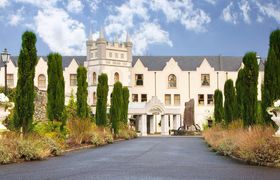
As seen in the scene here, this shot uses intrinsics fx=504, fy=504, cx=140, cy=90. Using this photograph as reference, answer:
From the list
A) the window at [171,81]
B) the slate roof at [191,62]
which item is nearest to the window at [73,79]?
the slate roof at [191,62]

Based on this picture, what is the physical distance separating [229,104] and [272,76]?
627 inches

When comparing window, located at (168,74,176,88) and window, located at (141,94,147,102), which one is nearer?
window, located at (141,94,147,102)

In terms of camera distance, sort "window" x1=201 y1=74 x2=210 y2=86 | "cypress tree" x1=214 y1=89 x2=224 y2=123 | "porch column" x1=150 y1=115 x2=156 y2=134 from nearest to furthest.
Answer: "cypress tree" x1=214 y1=89 x2=224 y2=123 → "porch column" x1=150 y1=115 x2=156 y2=134 → "window" x1=201 y1=74 x2=210 y2=86

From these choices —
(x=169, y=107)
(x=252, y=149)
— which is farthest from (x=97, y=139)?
(x=169, y=107)

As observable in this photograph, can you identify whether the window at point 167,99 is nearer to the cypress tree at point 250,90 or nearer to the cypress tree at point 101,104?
the cypress tree at point 101,104

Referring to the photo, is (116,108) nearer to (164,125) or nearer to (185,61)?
(164,125)

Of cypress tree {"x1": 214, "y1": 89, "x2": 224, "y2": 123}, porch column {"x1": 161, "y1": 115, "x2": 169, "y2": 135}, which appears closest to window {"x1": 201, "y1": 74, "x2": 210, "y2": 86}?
porch column {"x1": 161, "y1": 115, "x2": 169, "y2": 135}

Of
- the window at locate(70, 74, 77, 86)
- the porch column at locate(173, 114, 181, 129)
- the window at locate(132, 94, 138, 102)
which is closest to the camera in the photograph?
the porch column at locate(173, 114, 181, 129)

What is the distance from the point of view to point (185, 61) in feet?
232

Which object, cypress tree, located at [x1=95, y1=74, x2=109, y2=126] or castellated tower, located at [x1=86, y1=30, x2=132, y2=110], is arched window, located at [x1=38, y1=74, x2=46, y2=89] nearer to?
castellated tower, located at [x1=86, y1=30, x2=132, y2=110]

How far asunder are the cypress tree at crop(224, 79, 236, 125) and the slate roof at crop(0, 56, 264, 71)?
101 feet

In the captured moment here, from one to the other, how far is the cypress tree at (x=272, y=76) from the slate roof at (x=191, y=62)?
47280mm

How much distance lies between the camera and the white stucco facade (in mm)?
64438

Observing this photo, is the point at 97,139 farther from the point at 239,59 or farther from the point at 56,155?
the point at 239,59
